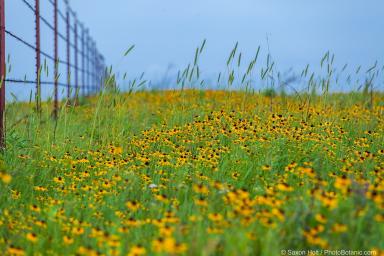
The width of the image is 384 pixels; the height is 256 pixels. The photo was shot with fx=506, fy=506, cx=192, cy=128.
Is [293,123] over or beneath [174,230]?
over

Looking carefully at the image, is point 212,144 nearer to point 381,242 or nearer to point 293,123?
point 293,123

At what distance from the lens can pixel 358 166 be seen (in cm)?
408

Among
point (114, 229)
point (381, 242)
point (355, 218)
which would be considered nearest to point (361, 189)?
point (355, 218)

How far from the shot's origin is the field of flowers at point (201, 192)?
7.53ft

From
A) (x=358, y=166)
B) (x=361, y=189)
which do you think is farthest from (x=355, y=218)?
(x=358, y=166)

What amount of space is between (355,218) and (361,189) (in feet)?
0.48

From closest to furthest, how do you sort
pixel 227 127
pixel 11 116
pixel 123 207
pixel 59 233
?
pixel 59 233, pixel 123 207, pixel 227 127, pixel 11 116

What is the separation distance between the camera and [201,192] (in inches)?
132

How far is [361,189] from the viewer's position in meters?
2.48

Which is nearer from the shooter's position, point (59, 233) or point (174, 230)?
point (174, 230)

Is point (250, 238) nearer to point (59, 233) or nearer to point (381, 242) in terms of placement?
point (381, 242)

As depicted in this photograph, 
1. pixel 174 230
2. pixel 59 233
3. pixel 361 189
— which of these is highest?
pixel 361 189

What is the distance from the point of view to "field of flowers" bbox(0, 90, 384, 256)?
2.29m

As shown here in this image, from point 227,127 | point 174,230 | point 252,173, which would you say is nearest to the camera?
point 174,230
